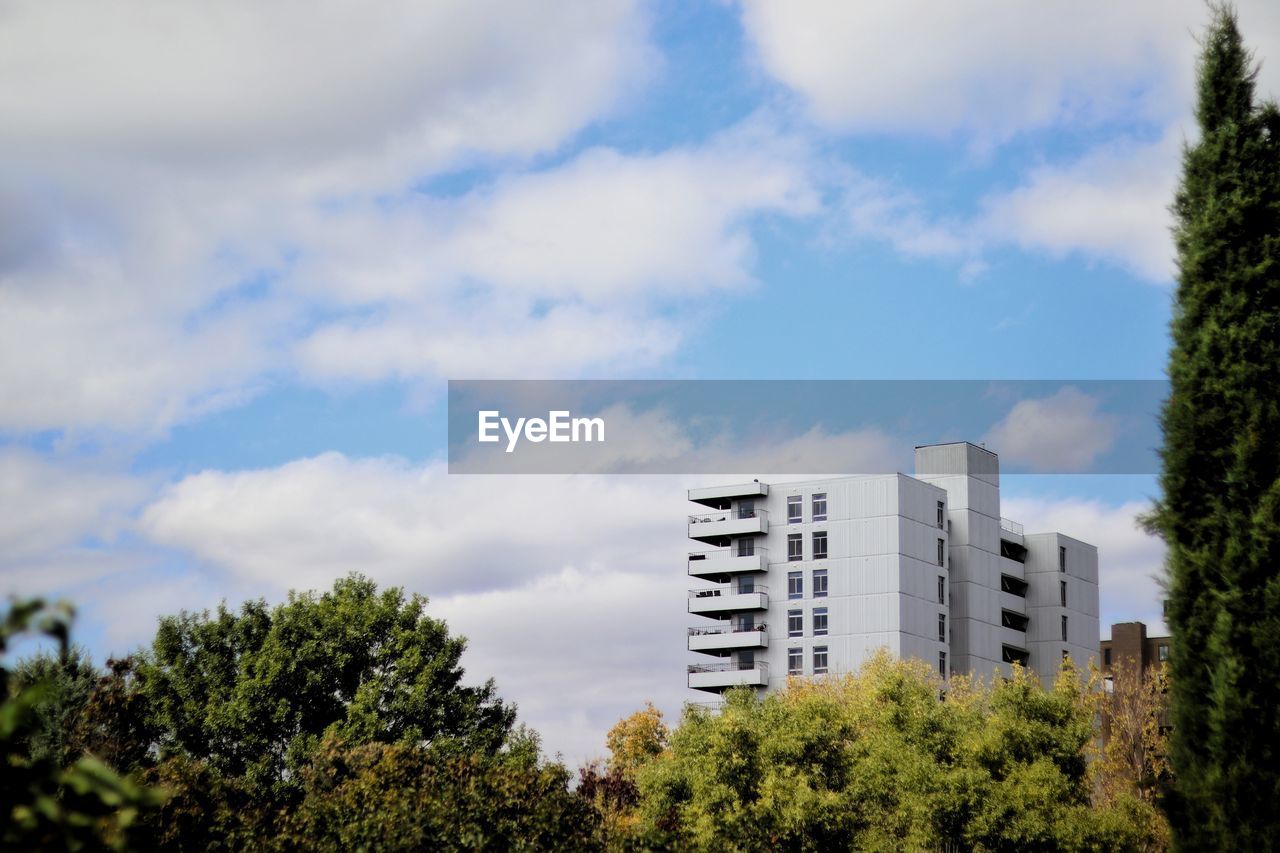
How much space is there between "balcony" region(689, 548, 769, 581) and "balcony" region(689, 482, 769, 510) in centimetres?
374

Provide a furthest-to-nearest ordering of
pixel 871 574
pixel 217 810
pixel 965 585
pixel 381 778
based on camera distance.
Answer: pixel 965 585, pixel 871 574, pixel 217 810, pixel 381 778

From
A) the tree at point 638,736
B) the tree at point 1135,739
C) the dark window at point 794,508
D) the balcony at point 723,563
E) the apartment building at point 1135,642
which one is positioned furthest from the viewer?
the apartment building at point 1135,642

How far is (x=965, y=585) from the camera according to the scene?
101812 millimetres

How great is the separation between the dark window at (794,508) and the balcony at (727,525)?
1703 mm

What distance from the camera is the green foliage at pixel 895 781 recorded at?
36719 millimetres

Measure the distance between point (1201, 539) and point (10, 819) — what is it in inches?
530

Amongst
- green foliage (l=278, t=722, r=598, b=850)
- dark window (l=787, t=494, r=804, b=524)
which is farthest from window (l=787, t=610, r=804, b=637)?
green foliage (l=278, t=722, r=598, b=850)

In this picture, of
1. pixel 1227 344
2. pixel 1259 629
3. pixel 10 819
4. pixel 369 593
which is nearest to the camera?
pixel 10 819

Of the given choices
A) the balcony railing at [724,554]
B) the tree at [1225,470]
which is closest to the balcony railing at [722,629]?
the balcony railing at [724,554]

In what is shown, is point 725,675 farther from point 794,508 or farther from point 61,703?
point 61,703

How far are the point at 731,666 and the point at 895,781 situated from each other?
195ft

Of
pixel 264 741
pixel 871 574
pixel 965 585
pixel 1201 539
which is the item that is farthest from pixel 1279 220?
pixel 965 585

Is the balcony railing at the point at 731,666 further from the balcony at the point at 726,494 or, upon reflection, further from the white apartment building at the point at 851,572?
the balcony at the point at 726,494

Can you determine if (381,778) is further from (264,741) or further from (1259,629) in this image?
(264,741)
